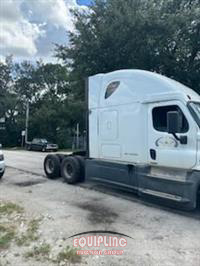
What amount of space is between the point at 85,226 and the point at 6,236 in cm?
137

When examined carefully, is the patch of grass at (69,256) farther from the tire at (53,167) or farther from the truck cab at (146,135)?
the tire at (53,167)

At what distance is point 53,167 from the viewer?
9.31m

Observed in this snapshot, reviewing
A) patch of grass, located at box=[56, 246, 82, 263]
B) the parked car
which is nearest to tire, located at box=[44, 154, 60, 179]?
patch of grass, located at box=[56, 246, 82, 263]

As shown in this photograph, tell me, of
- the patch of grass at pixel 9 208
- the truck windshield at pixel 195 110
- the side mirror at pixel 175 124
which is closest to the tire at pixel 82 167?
the patch of grass at pixel 9 208

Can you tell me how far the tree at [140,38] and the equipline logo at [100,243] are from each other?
29.1 feet

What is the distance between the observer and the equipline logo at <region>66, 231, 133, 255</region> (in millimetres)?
3824

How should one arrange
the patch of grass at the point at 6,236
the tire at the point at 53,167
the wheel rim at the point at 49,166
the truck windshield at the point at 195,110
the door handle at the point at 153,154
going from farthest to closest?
the wheel rim at the point at 49,166
the tire at the point at 53,167
the door handle at the point at 153,154
the truck windshield at the point at 195,110
the patch of grass at the point at 6,236

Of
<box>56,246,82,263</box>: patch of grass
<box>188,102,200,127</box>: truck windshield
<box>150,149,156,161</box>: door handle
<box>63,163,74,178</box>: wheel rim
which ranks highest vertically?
<box>188,102,200,127</box>: truck windshield

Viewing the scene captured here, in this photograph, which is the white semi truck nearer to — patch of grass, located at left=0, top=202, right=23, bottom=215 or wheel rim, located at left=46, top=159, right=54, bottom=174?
wheel rim, located at left=46, top=159, right=54, bottom=174

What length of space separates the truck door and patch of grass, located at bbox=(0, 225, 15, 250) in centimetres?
341

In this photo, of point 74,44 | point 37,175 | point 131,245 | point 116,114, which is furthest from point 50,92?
point 131,245

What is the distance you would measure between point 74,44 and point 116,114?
282 inches

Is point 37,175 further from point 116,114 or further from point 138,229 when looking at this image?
point 138,229

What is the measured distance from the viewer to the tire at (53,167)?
30.3ft
